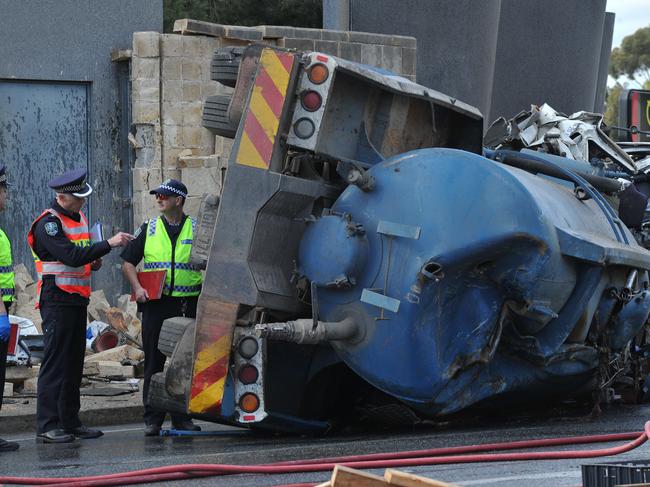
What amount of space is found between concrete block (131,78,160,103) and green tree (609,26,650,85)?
227 ft

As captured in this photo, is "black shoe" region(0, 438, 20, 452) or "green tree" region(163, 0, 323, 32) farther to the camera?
"green tree" region(163, 0, 323, 32)

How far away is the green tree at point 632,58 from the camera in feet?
267

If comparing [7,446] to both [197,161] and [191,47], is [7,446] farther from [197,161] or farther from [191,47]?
[191,47]

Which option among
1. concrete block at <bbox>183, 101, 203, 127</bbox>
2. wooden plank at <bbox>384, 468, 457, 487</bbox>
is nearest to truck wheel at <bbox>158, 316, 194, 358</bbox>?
wooden plank at <bbox>384, 468, 457, 487</bbox>

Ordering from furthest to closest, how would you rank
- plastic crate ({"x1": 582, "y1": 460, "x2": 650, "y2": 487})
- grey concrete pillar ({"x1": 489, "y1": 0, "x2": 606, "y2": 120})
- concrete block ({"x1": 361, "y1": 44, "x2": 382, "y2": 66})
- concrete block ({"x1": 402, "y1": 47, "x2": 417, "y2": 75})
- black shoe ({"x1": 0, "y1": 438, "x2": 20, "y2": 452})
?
grey concrete pillar ({"x1": 489, "y1": 0, "x2": 606, "y2": 120}) < concrete block ({"x1": 402, "y1": 47, "x2": 417, "y2": 75}) < concrete block ({"x1": 361, "y1": 44, "x2": 382, "y2": 66}) < black shoe ({"x1": 0, "y1": 438, "x2": 20, "y2": 452}) < plastic crate ({"x1": 582, "y1": 460, "x2": 650, "y2": 487})

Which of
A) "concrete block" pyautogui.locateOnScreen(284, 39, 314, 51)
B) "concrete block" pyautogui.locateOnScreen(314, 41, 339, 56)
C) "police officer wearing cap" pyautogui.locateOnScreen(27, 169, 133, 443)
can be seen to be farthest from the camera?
"concrete block" pyautogui.locateOnScreen(314, 41, 339, 56)

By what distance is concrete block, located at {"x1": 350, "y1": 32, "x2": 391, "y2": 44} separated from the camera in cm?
1478

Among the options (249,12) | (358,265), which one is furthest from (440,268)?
(249,12)

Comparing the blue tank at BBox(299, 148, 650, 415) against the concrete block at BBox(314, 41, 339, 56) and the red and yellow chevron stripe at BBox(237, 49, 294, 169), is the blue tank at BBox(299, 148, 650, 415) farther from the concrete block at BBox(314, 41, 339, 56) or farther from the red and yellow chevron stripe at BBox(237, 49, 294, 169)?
the concrete block at BBox(314, 41, 339, 56)

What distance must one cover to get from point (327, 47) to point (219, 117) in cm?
615

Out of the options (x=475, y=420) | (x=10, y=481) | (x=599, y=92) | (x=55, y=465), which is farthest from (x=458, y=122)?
(x=599, y=92)

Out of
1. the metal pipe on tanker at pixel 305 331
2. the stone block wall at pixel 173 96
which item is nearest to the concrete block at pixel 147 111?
the stone block wall at pixel 173 96

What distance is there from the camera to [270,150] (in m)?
8.09

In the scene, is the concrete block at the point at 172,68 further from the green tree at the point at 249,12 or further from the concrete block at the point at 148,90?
the green tree at the point at 249,12
